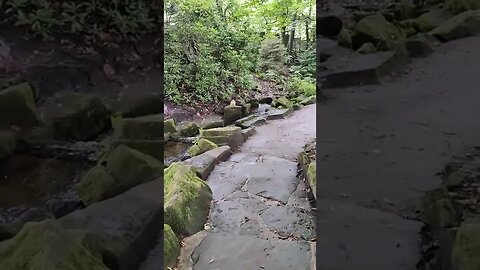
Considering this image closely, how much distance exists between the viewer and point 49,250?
3.50ft

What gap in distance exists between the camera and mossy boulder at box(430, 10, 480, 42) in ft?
3.74

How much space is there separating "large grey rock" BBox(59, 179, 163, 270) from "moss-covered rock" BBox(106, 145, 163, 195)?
2 cm

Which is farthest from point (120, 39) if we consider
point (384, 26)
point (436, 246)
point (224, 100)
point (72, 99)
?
point (224, 100)

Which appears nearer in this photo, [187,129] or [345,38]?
[345,38]

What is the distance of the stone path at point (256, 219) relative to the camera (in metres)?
1.49

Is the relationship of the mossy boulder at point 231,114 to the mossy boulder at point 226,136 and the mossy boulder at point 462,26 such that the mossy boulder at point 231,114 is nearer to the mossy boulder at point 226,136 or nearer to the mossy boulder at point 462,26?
the mossy boulder at point 226,136

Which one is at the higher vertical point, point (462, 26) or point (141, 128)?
point (462, 26)

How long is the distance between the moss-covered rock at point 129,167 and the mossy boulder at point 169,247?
0.22 meters

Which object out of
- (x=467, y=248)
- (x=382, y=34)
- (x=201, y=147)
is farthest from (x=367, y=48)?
(x=201, y=147)

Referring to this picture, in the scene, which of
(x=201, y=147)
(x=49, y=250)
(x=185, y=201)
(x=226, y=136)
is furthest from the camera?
(x=226, y=136)

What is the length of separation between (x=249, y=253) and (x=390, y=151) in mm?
639

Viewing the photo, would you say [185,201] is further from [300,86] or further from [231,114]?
[300,86]

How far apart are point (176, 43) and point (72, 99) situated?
2.52 meters

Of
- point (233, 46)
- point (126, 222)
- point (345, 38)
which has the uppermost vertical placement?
point (345, 38)
